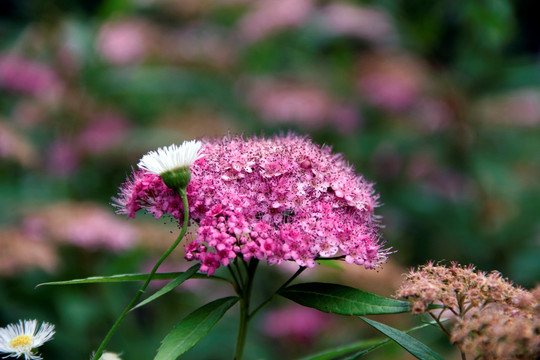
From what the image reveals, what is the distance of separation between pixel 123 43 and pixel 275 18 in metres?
1.05

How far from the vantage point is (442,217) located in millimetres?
3529

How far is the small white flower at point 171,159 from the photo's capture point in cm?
120

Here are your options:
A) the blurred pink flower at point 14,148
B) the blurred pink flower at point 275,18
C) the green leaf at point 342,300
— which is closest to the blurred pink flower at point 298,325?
the blurred pink flower at point 14,148

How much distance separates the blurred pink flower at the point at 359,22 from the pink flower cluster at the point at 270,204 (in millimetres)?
2533

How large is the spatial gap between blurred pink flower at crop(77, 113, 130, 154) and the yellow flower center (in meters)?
2.44

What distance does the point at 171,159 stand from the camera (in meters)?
1.20

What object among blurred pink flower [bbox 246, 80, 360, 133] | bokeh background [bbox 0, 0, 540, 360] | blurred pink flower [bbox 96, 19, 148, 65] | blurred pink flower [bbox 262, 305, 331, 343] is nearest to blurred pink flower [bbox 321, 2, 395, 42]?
bokeh background [bbox 0, 0, 540, 360]

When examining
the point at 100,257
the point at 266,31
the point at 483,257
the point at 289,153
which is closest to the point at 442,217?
the point at 483,257

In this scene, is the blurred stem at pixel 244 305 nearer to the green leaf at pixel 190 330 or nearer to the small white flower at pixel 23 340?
the green leaf at pixel 190 330

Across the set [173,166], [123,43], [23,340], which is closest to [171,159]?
[173,166]

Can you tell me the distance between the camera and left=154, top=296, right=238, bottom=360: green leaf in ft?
3.52

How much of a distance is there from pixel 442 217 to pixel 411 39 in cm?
105

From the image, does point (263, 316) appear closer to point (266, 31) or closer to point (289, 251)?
point (266, 31)

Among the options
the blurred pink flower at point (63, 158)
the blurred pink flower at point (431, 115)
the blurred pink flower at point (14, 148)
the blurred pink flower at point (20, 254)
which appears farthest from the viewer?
the blurred pink flower at point (431, 115)
